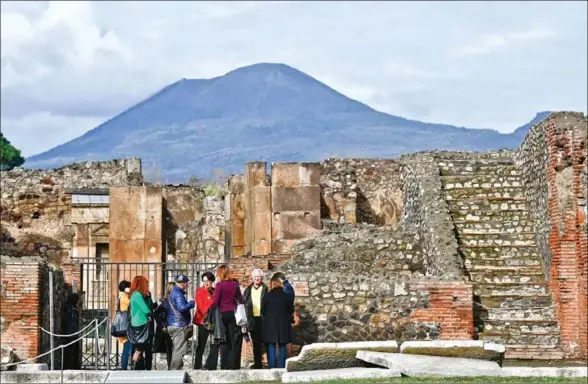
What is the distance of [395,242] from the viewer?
23766 millimetres

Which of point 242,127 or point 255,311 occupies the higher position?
point 242,127

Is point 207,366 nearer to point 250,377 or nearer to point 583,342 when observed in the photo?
point 250,377

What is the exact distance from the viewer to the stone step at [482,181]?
25047mm

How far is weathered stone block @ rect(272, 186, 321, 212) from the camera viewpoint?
3100cm

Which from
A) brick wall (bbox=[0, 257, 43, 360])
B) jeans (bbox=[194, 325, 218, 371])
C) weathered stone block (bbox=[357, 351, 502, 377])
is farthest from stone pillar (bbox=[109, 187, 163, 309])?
weathered stone block (bbox=[357, 351, 502, 377])

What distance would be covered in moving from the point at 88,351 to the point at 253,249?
9057 mm

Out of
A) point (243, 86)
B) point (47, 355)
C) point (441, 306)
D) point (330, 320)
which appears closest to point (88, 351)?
point (47, 355)

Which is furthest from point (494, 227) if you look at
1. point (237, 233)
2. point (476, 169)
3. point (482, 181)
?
point (237, 233)

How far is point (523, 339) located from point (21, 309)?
26.0 ft

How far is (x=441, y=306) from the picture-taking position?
20.2 m

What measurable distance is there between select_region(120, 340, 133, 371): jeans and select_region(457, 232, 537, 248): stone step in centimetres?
695

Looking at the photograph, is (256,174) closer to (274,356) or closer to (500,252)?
(500,252)

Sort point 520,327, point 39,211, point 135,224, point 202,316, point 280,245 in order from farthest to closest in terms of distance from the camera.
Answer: point 39,211
point 135,224
point 280,245
point 520,327
point 202,316

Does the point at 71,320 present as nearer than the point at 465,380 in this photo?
No
